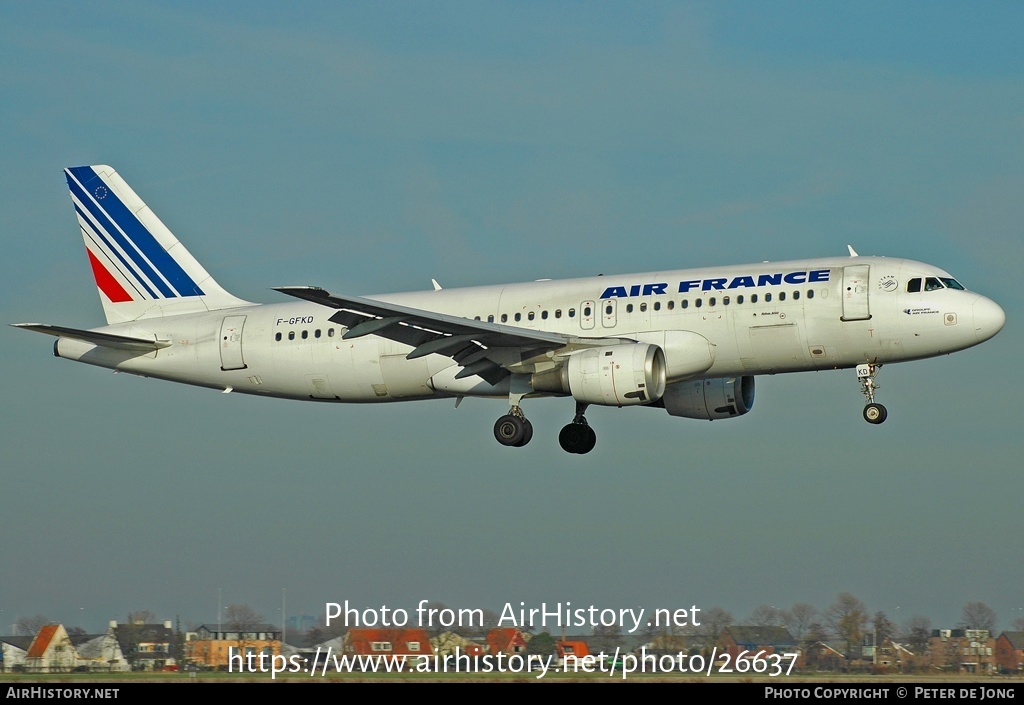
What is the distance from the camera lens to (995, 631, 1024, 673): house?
136ft

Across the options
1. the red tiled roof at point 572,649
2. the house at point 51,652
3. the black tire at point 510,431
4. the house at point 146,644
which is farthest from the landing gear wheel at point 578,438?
the house at point 51,652

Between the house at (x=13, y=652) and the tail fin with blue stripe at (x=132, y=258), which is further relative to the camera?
the tail fin with blue stripe at (x=132, y=258)

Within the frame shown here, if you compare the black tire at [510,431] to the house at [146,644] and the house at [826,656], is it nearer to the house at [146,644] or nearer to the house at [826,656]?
the house at [826,656]

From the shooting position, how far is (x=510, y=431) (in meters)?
47.7

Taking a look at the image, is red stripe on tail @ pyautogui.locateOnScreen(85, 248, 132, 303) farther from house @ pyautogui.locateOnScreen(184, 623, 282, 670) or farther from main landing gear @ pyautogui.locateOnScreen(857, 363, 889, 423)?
main landing gear @ pyautogui.locateOnScreen(857, 363, 889, 423)

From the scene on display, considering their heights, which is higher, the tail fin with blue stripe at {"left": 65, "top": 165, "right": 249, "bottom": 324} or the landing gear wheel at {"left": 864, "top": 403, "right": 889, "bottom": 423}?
the tail fin with blue stripe at {"left": 65, "top": 165, "right": 249, "bottom": 324}

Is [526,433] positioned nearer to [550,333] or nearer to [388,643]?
[550,333]

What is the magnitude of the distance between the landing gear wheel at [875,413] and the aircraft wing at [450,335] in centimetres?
919

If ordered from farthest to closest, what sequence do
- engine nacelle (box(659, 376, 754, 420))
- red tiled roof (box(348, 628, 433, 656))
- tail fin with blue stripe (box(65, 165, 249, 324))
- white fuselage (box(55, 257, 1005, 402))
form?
tail fin with blue stripe (box(65, 165, 249, 324)) → engine nacelle (box(659, 376, 754, 420)) → white fuselage (box(55, 257, 1005, 402)) → red tiled roof (box(348, 628, 433, 656))

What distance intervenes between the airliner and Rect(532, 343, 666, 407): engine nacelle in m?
0.04

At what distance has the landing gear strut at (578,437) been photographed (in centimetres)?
5056

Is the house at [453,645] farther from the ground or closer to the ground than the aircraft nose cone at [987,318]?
closer to the ground

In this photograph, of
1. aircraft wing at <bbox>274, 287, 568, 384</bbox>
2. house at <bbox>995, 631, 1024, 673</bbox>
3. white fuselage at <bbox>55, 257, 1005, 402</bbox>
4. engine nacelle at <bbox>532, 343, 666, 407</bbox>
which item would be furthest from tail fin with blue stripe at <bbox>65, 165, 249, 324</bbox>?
house at <bbox>995, 631, 1024, 673</bbox>

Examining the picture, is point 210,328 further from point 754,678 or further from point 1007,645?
point 1007,645
